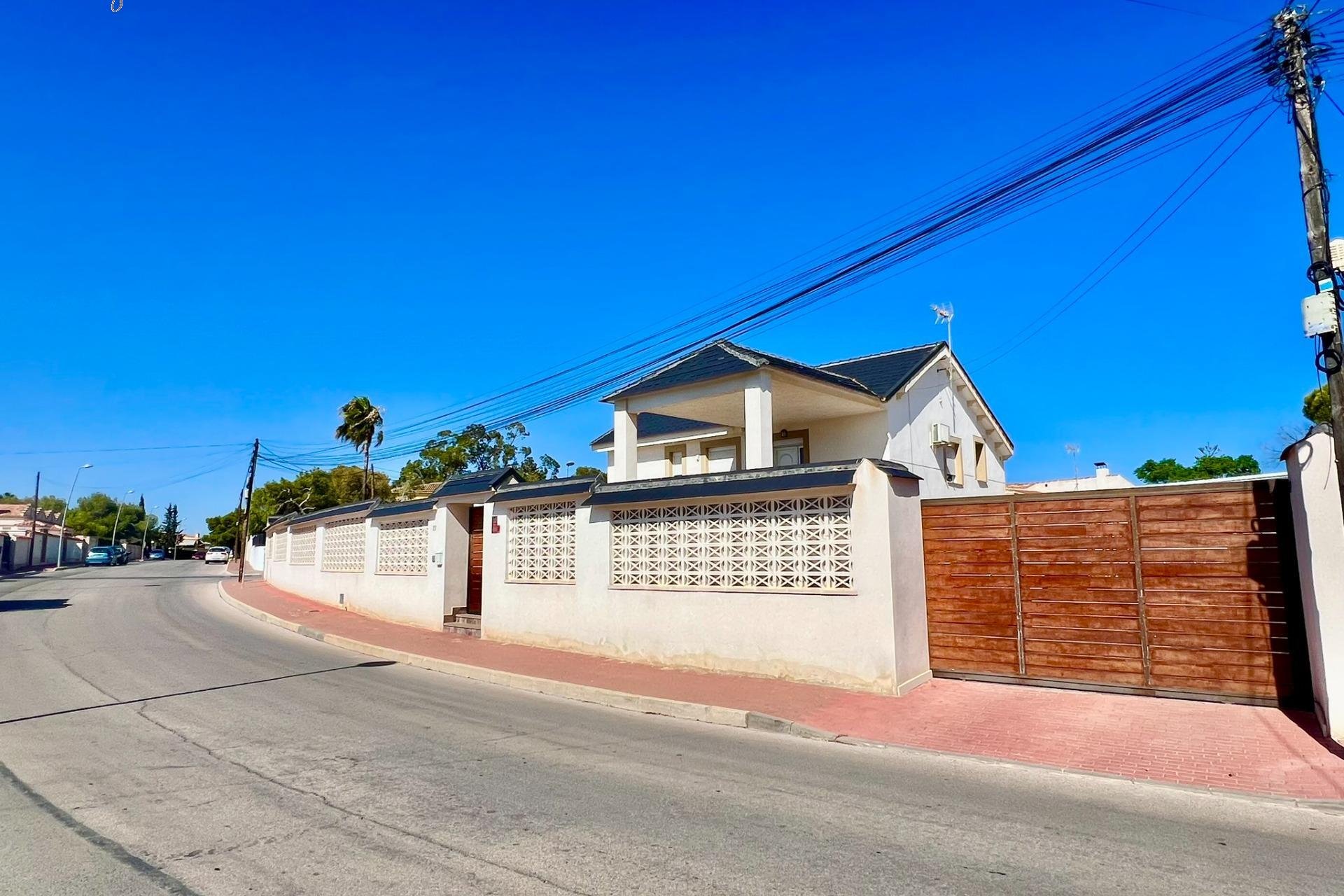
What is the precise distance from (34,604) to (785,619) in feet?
76.3

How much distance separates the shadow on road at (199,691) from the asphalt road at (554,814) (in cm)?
7

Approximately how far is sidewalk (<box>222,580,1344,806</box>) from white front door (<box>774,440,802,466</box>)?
725 centimetres

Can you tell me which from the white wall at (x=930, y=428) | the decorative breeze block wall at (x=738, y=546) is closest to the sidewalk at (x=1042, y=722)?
the decorative breeze block wall at (x=738, y=546)

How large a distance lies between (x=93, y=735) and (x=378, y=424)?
3252cm

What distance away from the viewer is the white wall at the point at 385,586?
16.5 meters

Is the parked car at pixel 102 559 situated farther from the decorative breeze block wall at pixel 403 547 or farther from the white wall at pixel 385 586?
the decorative breeze block wall at pixel 403 547

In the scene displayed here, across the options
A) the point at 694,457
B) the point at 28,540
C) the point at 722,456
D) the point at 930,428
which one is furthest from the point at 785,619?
the point at 28,540

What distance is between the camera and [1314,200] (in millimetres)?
7367

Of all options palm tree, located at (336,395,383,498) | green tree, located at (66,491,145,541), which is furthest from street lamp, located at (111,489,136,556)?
palm tree, located at (336,395,383,498)

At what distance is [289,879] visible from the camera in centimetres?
402

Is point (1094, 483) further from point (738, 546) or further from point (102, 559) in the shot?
point (102, 559)

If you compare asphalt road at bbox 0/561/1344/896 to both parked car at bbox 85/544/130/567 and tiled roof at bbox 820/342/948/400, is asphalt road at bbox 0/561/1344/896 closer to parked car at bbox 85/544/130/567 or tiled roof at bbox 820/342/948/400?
tiled roof at bbox 820/342/948/400

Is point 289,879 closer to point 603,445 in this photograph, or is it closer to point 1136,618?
point 1136,618

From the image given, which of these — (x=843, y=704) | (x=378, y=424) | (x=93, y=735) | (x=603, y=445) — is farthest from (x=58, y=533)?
(x=843, y=704)
